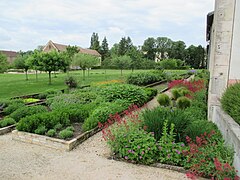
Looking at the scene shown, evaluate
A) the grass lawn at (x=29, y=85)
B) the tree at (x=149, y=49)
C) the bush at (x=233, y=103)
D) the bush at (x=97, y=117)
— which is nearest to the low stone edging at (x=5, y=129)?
the bush at (x=97, y=117)

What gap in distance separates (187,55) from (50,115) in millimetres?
57368

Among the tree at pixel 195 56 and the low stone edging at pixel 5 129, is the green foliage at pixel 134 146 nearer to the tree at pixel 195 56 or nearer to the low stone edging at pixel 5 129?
the low stone edging at pixel 5 129

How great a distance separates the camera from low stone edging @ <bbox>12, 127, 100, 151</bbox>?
13.5ft

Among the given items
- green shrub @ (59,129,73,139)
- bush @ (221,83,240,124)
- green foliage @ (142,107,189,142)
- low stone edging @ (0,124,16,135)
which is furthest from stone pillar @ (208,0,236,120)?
low stone edging @ (0,124,16,135)

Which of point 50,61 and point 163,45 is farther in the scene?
point 163,45

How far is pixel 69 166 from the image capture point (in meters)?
3.42

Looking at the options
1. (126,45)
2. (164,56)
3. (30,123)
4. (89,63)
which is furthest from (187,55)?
(30,123)

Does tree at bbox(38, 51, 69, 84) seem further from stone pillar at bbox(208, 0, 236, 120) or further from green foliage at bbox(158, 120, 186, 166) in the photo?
green foliage at bbox(158, 120, 186, 166)

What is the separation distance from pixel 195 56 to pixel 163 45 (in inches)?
670

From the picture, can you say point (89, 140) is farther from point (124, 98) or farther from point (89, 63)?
point (89, 63)

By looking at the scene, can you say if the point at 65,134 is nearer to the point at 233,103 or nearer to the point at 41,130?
the point at 41,130

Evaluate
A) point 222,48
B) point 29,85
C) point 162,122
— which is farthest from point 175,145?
point 29,85

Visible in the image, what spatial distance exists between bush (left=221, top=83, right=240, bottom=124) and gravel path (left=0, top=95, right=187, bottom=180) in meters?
1.75

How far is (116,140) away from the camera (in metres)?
3.80
